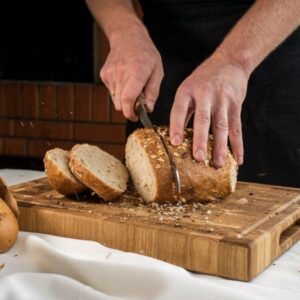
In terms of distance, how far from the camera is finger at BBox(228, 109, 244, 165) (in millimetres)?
1615

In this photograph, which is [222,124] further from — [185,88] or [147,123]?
[147,123]

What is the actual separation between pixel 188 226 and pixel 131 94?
49 cm

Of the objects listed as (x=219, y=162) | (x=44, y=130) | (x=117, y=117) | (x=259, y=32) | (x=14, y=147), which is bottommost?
(x=14, y=147)

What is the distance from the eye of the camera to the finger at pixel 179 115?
1555mm

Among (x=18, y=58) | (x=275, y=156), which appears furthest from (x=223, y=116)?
(x=18, y=58)

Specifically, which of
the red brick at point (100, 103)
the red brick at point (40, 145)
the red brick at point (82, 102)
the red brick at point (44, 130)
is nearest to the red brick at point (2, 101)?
the red brick at point (44, 130)

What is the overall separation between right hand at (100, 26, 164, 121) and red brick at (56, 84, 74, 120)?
2033 mm

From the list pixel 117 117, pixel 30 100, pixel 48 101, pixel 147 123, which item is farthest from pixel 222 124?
pixel 30 100

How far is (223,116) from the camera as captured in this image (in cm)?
156

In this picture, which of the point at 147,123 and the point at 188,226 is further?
the point at 147,123

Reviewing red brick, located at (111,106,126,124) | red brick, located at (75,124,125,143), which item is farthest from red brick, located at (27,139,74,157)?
red brick, located at (111,106,126,124)

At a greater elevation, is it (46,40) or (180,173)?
(46,40)

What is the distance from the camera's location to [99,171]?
1.64 meters

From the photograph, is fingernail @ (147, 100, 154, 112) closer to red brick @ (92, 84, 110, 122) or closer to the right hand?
the right hand
